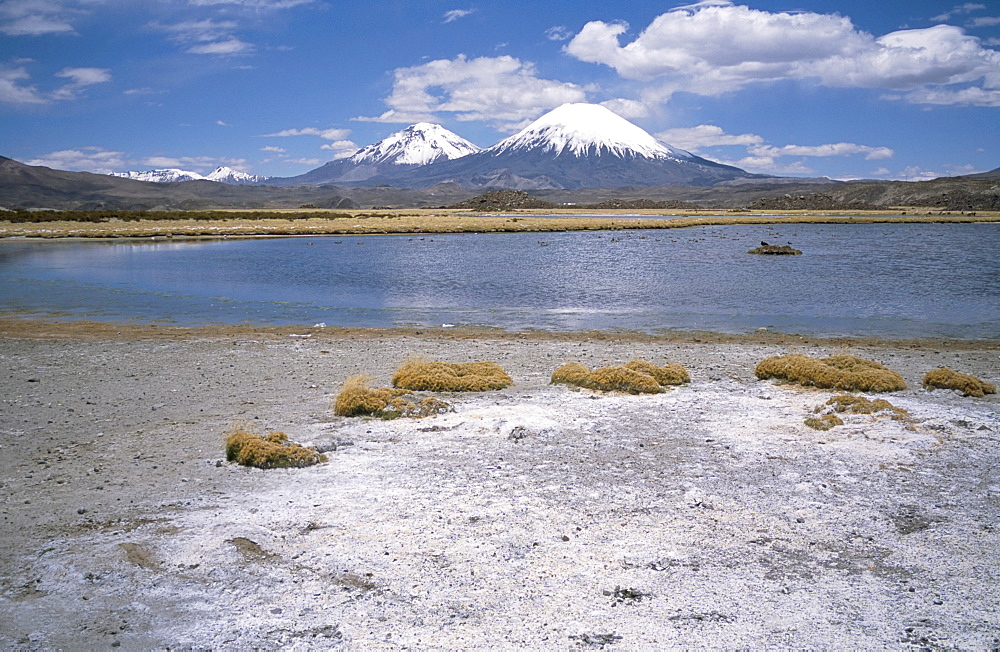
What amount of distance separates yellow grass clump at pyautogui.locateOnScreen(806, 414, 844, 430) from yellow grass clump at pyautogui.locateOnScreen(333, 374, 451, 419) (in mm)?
4756

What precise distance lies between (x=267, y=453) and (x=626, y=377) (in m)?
5.61

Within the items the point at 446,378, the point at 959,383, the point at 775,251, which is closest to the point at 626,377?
the point at 446,378

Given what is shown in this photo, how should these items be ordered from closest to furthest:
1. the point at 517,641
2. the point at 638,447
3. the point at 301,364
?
the point at 517,641 → the point at 638,447 → the point at 301,364

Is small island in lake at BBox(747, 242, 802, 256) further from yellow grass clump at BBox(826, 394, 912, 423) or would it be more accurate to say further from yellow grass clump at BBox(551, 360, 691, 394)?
yellow grass clump at BBox(826, 394, 912, 423)

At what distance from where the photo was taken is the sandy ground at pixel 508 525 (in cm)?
504

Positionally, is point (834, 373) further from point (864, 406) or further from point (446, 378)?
point (446, 378)

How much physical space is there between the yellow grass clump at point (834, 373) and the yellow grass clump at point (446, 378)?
434cm

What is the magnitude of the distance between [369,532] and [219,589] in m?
1.30

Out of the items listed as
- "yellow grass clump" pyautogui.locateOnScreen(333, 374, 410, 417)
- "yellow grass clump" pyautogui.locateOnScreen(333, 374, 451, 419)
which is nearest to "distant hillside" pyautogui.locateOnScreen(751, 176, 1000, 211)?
"yellow grass clump" pyautogui.locateOnScreen(333, 374, 451, 419)

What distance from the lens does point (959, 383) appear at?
11.1 metres

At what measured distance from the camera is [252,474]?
25.8ft

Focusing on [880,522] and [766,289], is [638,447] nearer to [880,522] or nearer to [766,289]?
[880,522]

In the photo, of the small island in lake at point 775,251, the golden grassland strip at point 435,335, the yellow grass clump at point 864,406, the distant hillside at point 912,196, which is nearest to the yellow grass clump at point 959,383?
the yellow grass clump at point 864,406

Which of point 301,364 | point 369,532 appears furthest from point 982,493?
point 301,364
